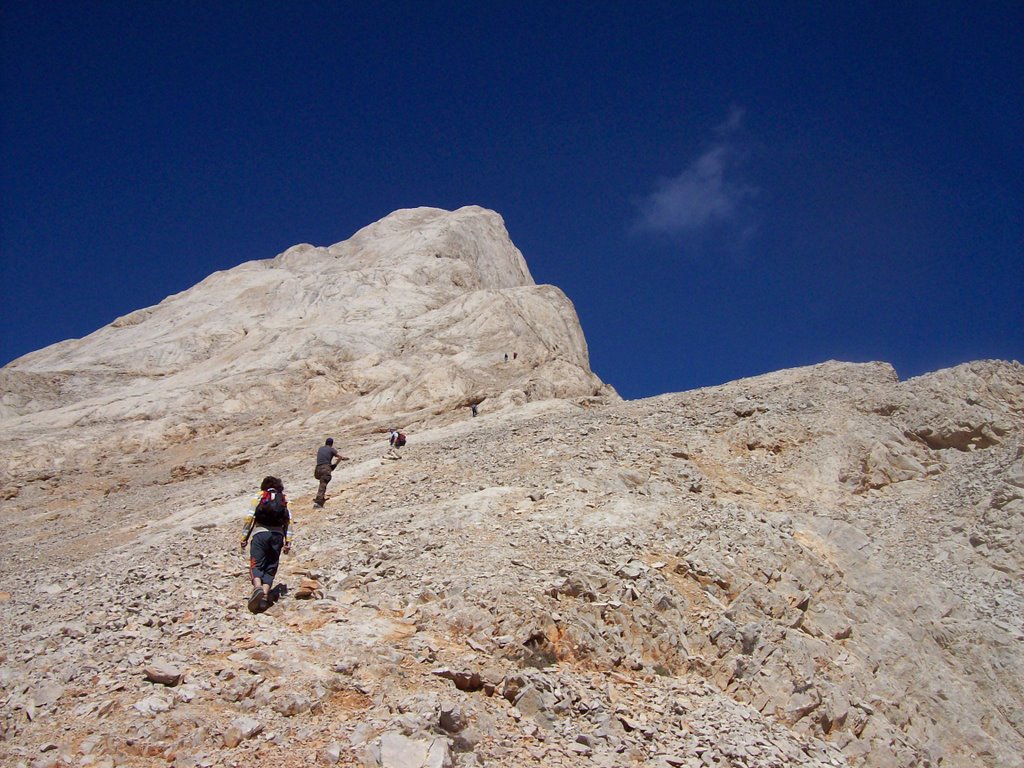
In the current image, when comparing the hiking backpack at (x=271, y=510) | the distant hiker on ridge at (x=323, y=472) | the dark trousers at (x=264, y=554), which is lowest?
the dark trousers at (x=264, y=554)

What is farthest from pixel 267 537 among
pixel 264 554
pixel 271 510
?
pixel 271 510

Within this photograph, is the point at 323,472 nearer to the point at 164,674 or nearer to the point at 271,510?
the point at 271,510

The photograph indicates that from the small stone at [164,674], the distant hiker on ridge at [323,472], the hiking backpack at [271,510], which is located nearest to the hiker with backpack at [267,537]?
the hiking backpack at [271,510]

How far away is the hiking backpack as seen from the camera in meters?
11.9

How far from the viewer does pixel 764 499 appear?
62.6 feet

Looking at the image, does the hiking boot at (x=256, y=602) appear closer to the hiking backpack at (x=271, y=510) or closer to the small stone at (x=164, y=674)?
the hiking backpack at (x=271, y=510)

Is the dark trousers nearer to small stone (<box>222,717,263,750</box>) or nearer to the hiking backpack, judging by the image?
the hiking backpack

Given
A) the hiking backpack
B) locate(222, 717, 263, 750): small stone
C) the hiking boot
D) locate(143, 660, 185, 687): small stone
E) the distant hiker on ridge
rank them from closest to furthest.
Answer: locate(222, 717, 263, 750): small stone < locate(143, 660, 185, 687): small stone < the hiking boot < the hiking backpack < the distant hiker on ridge

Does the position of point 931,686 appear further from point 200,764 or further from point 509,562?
point 200,764

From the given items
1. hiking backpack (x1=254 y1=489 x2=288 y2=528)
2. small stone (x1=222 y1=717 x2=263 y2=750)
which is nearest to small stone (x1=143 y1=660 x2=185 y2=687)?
small stone (x1=222 y1=717 x2=263 y2=750)

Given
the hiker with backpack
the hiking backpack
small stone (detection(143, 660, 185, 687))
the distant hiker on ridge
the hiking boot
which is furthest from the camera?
the distant hiker on ridge

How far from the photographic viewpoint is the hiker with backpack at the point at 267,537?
450 inches

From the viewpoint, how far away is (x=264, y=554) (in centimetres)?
1166

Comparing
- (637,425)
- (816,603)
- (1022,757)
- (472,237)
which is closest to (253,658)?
(816,603)
